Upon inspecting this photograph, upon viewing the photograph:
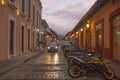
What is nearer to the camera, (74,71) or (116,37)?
(74,71)

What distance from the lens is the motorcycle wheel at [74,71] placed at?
41.1ft

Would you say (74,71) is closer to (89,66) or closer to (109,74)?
(89,66)

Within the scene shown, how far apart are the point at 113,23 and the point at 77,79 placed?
7698 millimetres

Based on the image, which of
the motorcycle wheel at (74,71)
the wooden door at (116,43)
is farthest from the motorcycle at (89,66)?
the wooden door at (116,43)

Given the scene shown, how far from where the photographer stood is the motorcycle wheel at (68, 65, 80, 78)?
1253cm

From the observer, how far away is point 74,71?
12.6 m

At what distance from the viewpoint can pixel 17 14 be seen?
2562 cm

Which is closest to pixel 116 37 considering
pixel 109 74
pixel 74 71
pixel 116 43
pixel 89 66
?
pixel 116 43

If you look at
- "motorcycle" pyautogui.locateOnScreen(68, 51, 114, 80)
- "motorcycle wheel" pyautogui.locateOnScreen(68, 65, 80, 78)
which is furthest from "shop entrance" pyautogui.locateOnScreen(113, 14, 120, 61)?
"motorcycle wheel" pyautogui.locateOnScreen(68, 65, 80, 78)

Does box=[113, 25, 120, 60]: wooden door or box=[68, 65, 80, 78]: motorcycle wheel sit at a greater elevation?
box=[113, 25, 120, 60]: wooden door

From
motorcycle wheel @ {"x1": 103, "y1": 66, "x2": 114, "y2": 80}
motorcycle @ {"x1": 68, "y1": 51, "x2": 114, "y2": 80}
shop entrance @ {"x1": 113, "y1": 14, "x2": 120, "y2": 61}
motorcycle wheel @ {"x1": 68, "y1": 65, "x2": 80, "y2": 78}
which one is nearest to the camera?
motorcycle wheel @ {"x1": 103, "y1": 66, "x2": 114, "y2": 80}

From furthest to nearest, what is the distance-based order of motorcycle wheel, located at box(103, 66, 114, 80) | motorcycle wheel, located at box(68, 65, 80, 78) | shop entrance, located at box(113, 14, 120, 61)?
shop entrance, located at box(113, 14, 120, 61) → motorcycle wheel, located at box(68, 65, 80, 78) → motorcycle wheel, located at box(103, 66, 114, 80)

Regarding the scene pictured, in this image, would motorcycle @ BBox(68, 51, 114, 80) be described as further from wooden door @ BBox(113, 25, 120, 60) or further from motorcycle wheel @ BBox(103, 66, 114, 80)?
wooden door @ BBox(113, 25, 120, 60)

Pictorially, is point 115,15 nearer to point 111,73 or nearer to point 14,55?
point 111,73
